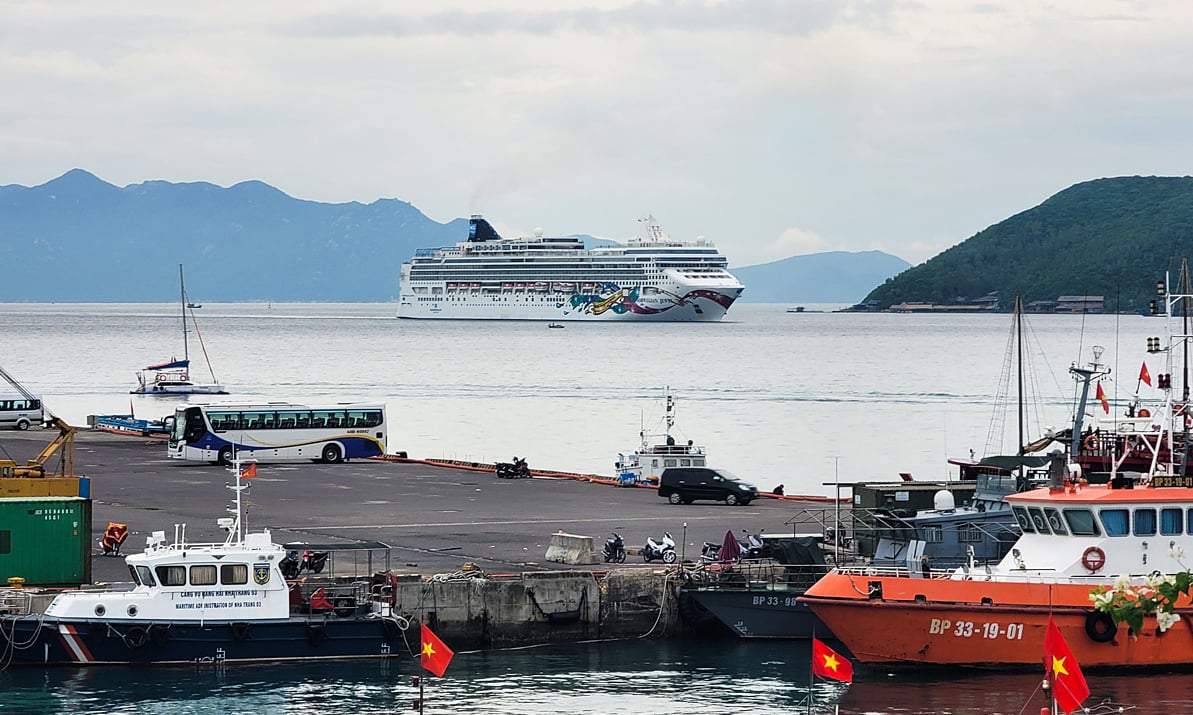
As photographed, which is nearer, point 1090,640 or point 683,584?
point 1090,640

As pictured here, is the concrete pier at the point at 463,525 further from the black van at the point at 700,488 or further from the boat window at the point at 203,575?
the boat window at the point at 203,575

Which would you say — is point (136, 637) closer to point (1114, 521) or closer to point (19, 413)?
point (1114, 521)

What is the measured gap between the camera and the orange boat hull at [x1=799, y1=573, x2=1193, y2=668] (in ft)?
98.1

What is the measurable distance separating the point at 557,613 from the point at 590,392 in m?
93.0

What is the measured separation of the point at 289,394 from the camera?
12094 cm

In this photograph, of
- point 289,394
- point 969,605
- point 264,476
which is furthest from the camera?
point 289,394

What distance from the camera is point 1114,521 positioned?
98.7 ft

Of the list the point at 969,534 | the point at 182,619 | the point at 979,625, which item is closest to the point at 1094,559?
the point at 979,625

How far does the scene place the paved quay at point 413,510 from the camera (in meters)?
38.9

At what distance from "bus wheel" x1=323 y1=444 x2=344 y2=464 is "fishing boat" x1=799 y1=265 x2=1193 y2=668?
35.5 meters

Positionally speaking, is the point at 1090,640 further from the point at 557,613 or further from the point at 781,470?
the point at 781,470

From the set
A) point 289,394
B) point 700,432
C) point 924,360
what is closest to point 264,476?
point 700,432

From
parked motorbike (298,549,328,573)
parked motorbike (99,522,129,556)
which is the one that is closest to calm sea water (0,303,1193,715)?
parked motorbike (298,549,328,573)

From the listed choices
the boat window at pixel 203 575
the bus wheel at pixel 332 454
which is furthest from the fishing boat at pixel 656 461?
the boat window at pixel 203 575
